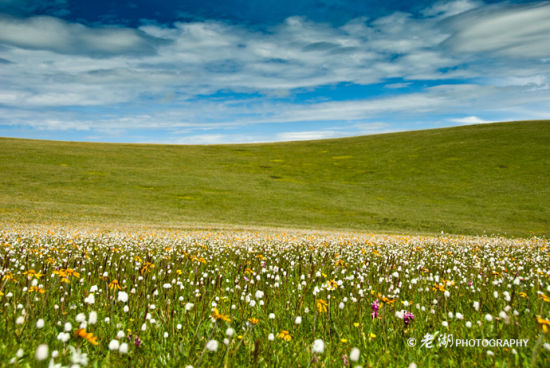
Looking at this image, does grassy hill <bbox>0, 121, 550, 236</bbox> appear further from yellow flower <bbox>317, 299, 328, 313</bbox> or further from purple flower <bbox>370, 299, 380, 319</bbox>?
purple flower <bbox>370, 299, 380, 319</bbox>

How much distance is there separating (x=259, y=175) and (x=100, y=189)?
958 inches

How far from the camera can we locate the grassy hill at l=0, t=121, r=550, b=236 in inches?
1278

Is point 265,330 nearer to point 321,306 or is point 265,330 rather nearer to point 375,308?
point 321,306

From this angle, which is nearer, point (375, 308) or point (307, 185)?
point (375, 308)

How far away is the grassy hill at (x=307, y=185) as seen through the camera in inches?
1278

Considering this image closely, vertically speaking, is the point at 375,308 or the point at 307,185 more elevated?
the point at 375,308

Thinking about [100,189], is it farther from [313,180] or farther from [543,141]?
[543,141]

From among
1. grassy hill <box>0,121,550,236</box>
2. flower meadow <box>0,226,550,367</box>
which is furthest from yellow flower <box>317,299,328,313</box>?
grassy hill <box>0,121,550,236</box>

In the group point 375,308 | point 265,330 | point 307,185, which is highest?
point 375,308

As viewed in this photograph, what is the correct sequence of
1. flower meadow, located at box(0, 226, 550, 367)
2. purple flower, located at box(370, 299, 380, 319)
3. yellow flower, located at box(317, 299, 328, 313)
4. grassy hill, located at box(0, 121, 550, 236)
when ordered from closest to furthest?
flower meadow, located at box(0, 226, 550, 367), yellow flower, located at box(317, 299, 328, 313), purple flower, located at box(370, 299, 380, 319), grassy hill, located at box(0, 121, 550, 236)

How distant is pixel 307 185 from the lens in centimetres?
5072

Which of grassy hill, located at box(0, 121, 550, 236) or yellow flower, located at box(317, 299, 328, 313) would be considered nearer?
yellow flower, located at box(317, 299, 328, 313)

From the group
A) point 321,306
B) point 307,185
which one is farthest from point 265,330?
point 307,185

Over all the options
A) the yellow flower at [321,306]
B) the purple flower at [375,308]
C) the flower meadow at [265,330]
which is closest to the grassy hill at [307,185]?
the flower meadow at [265,330]
